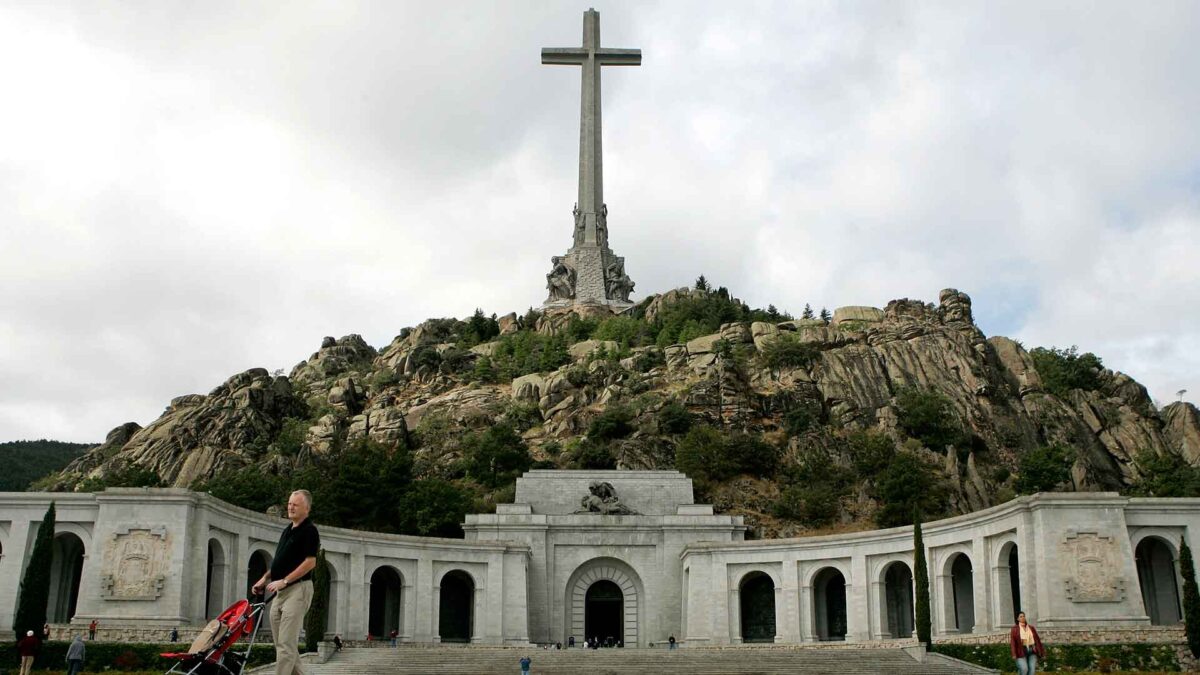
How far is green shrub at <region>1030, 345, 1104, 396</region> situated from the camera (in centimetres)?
8169

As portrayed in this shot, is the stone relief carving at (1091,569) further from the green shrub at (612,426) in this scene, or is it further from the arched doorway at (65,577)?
the green shrub at (612,426)

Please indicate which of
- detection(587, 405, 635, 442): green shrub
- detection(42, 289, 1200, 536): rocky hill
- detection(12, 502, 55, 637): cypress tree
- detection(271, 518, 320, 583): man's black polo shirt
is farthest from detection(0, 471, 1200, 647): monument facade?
detection(271, 518, 320, 583): man's black polo shirt

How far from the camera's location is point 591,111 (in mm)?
99500

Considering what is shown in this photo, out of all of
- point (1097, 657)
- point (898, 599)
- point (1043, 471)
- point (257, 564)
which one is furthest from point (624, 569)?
point (1043, 471)

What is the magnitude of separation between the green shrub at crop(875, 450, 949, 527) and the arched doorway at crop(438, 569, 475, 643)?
20.4 m

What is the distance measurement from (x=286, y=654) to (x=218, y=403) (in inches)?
2916

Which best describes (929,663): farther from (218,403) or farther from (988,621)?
(218,403)

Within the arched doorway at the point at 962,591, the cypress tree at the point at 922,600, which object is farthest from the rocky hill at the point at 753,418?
the cypress tree at the point at 922,600

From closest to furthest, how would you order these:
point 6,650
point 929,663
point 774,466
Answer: point 6,650 < point 929,663 < point 774,466

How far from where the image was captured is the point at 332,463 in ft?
238

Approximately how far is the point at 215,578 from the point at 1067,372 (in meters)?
60.5

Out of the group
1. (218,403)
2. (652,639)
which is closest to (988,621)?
(652,639)

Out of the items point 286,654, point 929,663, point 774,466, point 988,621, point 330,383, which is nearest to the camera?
point 286,654

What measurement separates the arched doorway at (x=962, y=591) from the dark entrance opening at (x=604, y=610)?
1511 cm
